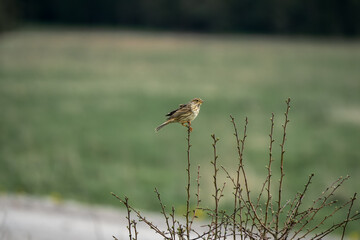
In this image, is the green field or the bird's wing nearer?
the bird's wing

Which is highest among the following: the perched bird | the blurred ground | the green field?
the green field

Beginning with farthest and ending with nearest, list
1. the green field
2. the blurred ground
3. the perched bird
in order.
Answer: the green field < the blurred ground < the perched bird

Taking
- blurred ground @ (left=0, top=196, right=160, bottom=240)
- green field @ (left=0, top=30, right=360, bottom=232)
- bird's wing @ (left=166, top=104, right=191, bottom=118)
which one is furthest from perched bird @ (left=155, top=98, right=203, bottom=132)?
green field @ (left=0, top=30, right=360, bottom=232)

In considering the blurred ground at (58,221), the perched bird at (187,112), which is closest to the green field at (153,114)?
the blurred ground at (58,221)

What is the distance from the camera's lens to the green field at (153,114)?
48.1ft

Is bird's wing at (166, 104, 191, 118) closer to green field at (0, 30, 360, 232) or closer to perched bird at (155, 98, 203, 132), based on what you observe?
perched bird at (155, 98, 203, 132)

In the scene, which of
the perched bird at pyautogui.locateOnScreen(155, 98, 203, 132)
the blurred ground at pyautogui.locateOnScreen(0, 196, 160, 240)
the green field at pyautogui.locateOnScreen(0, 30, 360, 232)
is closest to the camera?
the perched bird at pyautogui.locateOnScreen(155, 98, 203, 132)

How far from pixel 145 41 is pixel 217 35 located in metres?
11.9

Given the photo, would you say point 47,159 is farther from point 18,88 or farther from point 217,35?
point 217,35

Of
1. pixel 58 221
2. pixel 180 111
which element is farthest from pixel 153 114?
pixel 180 111

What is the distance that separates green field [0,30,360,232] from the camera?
48.1ft

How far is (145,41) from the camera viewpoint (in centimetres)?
5981

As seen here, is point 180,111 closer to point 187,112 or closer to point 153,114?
point 187,112

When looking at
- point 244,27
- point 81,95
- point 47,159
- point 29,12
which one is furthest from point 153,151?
point 29,12
